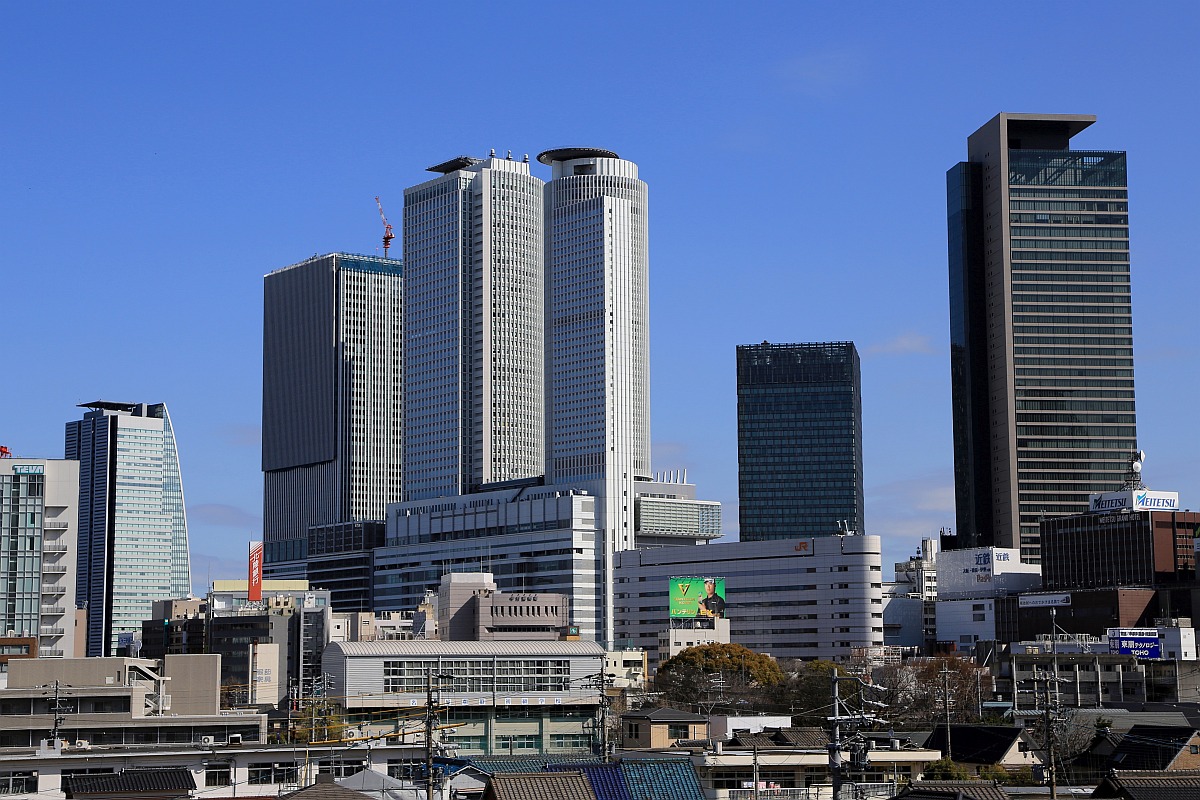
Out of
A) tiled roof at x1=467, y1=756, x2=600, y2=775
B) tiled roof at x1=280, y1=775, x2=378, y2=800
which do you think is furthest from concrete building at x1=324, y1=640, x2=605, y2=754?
tiled roof at x1=280, y1=775, x2=378, y2=800

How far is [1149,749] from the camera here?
320 ft

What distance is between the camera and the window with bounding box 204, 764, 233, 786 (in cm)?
8775

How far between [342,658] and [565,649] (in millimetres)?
26950

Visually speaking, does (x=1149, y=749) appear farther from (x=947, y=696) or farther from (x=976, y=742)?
(x=947, y=696)

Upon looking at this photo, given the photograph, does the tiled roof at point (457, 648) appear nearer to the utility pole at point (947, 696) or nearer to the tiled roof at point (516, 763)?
the utility pole at point (947, 696)

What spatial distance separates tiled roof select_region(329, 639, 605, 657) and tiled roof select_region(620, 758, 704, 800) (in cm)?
8343

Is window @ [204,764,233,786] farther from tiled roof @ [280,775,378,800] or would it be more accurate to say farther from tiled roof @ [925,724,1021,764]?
tiled roof @ [925,724,1021,764]

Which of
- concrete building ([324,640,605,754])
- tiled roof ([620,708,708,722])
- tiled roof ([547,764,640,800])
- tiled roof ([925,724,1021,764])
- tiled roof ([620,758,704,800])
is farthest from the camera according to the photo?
concrete building ([324,640,605,754])

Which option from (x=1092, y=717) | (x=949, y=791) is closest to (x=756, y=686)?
(x=1092, y=717)

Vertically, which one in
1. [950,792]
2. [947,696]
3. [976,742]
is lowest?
[976,742]

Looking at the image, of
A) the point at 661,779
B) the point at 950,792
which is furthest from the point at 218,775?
the point at 950,792

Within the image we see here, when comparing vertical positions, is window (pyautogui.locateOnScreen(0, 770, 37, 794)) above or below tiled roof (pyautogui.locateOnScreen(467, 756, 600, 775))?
above

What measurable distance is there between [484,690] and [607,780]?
93.7m

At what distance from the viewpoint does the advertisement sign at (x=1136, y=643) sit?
19062 centimetres
